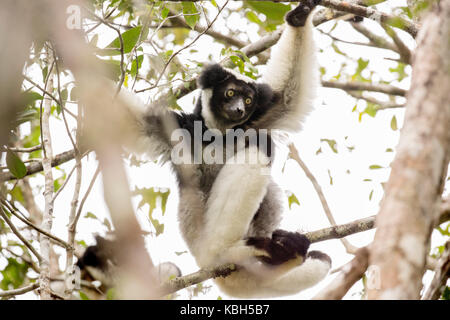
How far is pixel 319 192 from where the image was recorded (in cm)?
537

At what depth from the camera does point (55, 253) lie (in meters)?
6.68

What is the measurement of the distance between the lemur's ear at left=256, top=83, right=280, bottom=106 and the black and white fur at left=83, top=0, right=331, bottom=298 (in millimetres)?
11

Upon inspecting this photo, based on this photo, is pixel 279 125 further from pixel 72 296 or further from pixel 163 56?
pixel 72 296

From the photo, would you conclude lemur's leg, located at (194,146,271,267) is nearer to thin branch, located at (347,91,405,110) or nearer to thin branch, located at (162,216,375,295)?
thin branch, located at (162,216,375,295)

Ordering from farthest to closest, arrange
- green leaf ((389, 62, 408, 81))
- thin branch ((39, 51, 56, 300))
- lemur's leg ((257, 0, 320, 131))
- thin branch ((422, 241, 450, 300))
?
green leaf ((389, 62, 408, 81)) → lemur's leg ((257, 0, 320, 131)) → thin branch ((39, 51, 56, 300)) → thin branch ((422, 241, 450, 300))

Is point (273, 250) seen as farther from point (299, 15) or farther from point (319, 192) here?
point (299, 15)

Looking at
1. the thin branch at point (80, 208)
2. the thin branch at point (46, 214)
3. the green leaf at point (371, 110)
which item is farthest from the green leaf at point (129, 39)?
the green leaf at point (371, 110)

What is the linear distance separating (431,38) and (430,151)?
0.56 meters

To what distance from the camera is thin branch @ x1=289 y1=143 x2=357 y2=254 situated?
482cm

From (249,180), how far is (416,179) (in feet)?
7.67

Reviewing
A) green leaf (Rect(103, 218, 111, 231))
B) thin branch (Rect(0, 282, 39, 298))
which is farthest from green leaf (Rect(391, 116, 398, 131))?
thin branch (Rect(0, 282, 39, 298))

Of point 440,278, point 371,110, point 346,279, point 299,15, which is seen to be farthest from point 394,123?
point 346,279

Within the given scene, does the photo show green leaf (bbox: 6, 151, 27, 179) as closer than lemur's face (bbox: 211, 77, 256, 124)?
Yes
